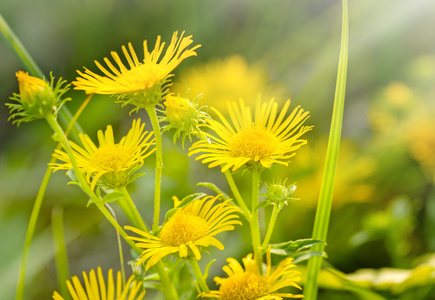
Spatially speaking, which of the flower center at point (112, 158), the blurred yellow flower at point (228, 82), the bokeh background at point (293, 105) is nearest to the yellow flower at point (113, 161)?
the flower center at point (112, 158)

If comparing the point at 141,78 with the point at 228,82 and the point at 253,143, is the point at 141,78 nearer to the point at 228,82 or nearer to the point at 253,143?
the point at 253,143

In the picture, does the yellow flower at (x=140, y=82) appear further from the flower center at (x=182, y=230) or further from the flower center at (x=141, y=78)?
the flower center at (x=182, y=230)

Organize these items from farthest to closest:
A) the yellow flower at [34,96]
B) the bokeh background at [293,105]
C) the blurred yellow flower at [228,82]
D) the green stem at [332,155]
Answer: the blurred yellow flower at [228,82] < the bokeh background at [293,105] < the green stem at [332,155] < the yellow flower at [34,96]

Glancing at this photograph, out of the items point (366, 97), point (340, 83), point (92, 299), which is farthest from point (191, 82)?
point (92, 299)

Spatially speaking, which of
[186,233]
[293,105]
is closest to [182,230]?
[186,233]

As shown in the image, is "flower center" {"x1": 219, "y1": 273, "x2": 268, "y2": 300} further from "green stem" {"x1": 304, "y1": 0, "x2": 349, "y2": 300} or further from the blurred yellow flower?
the blurred yellow flower

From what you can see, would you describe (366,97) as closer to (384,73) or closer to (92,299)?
(384,73)

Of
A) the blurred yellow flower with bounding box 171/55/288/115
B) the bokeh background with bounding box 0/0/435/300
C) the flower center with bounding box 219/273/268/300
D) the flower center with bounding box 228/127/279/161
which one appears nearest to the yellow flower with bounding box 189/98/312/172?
the flower center with bounding box 228/127/279/161
